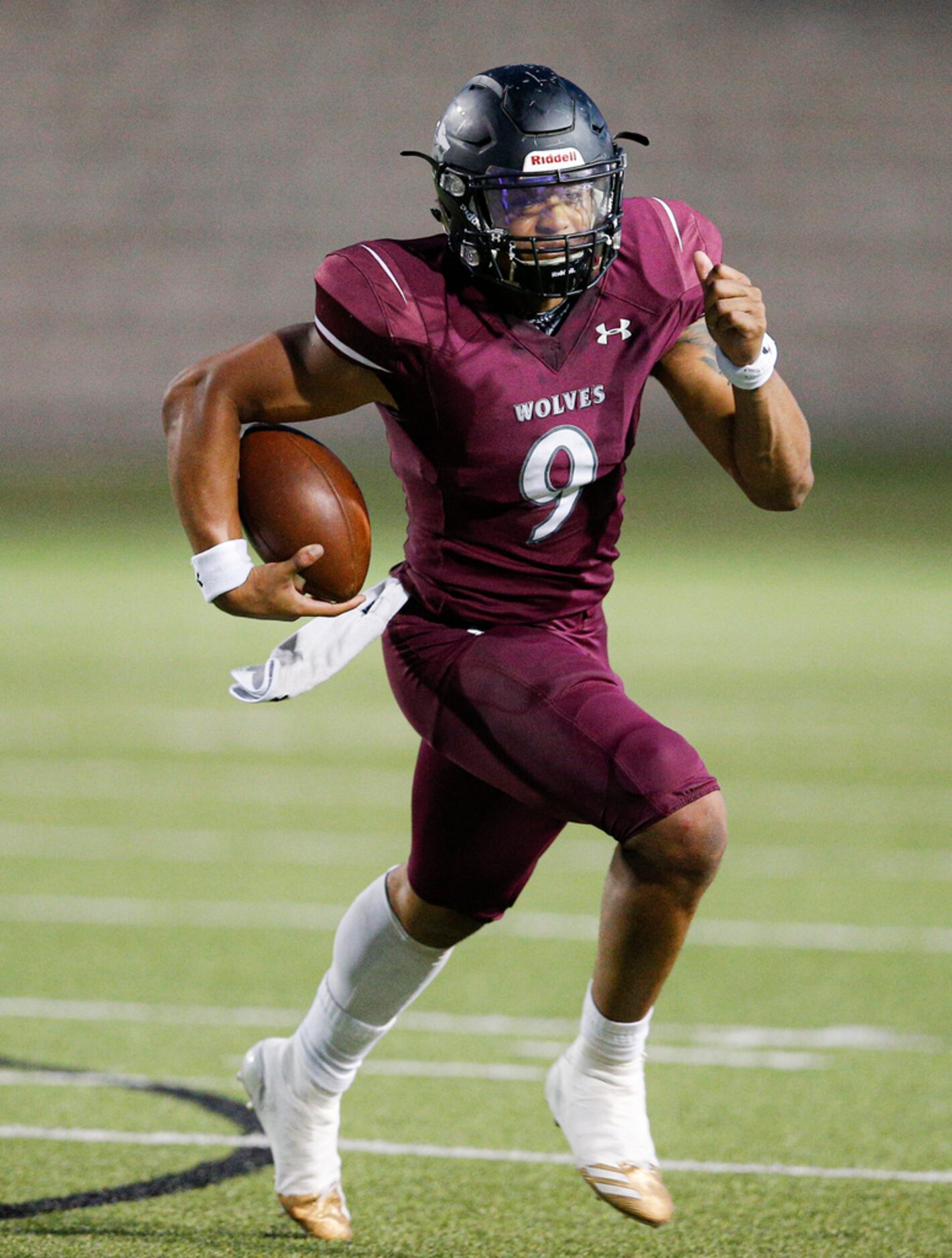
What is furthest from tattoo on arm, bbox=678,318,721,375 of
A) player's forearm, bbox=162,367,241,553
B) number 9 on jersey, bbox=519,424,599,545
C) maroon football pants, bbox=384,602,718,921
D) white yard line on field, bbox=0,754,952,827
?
white yard line on field, bbox=0,754,952,827

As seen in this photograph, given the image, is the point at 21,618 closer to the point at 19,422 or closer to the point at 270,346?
the point at 19,422

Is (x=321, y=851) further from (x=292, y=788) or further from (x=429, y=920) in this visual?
(x=429, y=920)

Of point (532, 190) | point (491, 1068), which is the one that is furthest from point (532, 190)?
point (491, 1068)

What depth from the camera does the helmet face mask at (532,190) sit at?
2.40m

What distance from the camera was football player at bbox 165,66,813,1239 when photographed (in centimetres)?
233

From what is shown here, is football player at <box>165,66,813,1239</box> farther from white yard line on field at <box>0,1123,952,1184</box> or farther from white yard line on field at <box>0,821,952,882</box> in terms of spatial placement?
white yard line on field at <box>0,821,952,882</box>

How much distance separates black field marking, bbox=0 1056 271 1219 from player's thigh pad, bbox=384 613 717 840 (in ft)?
3.07

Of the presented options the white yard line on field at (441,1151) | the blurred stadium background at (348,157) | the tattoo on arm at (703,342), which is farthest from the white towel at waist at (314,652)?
the blurred stadium background at (348,157)

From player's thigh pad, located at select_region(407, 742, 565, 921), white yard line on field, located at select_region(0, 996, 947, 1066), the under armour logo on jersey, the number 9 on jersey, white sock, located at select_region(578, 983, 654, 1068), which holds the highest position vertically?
the under armour logo on jersey

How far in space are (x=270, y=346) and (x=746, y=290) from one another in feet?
2.26

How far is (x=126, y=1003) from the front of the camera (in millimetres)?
3947

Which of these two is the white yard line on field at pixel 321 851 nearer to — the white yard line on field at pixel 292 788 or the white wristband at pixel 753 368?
the white yard line on field at pixel 292 788

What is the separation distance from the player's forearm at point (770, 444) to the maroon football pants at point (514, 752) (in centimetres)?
32

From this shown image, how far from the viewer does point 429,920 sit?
8.66 ft
